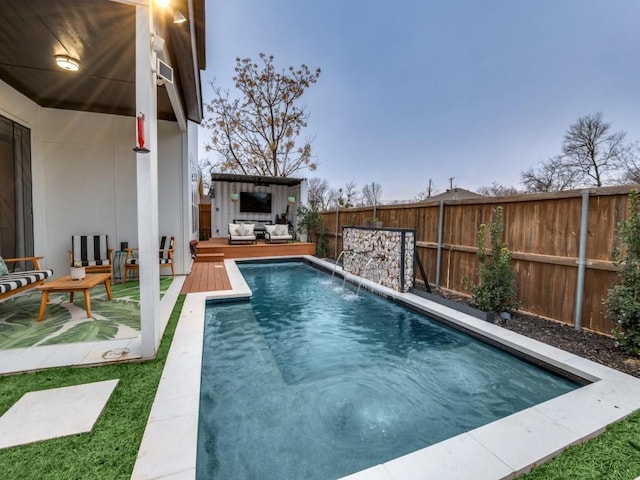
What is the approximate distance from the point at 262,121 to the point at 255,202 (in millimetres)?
5780

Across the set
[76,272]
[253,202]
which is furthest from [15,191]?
[253,202]

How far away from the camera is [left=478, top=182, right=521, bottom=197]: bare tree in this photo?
66.5 feet

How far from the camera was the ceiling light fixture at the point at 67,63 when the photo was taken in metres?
3.61

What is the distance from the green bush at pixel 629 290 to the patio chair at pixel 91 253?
6.89m

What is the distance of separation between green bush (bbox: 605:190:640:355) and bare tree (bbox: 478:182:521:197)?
19.2 meters

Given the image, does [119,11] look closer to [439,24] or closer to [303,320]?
[303,320]

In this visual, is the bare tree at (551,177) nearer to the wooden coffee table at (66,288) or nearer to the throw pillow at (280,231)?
the throw pillow at (280,231)

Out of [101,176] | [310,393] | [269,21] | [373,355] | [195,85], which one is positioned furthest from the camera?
[269,21]

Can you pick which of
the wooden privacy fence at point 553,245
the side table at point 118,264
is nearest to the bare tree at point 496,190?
the wooden privacy fence at point 553,245

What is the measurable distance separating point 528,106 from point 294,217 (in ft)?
36.4

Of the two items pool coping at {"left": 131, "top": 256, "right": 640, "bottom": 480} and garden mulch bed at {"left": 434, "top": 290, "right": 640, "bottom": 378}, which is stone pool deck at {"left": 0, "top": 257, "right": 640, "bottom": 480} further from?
garden mulch bed at {"left": 434, "top": 290, "right": 640, "bottom": 378}

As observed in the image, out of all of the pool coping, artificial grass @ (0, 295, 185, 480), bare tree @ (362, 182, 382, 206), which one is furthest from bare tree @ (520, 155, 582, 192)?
artificial grass @ (0, 295, 185, 480)

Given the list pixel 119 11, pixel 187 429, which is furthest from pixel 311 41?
pixel 187 429

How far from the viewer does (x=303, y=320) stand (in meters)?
4.25
